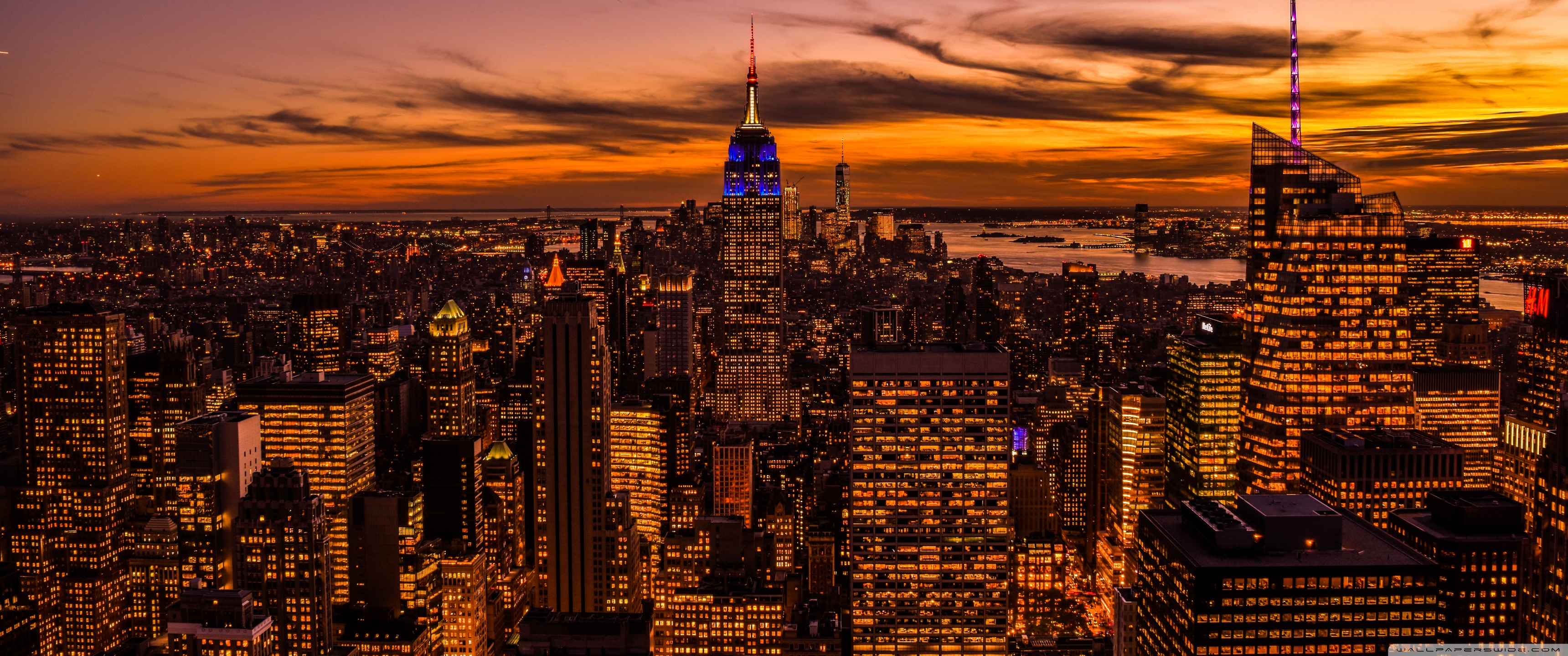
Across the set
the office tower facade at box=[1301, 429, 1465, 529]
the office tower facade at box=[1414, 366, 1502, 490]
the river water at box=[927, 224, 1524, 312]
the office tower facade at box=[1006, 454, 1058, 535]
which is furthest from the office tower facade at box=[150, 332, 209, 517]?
the office tower facade at box=[1414, 366, 1502, 490]

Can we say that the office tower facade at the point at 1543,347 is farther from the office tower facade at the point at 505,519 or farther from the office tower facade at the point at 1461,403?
the office tower facade at the point at 505,519

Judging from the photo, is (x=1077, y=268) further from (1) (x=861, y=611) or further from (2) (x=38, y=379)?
(2) (x=38, y=379)

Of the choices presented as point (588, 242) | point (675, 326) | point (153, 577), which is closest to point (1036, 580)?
point (153, 577)

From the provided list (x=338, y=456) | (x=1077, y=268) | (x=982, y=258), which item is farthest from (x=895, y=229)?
(x=338, y=456)

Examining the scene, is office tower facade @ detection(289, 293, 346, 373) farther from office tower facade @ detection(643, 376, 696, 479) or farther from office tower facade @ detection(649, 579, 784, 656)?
office tower facade @ detection(649, 579, 784, 656)

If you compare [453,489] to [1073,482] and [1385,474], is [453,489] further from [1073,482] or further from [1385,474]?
[1385,474]

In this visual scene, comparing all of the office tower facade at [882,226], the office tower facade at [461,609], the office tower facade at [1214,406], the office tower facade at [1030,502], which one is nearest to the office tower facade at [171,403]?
the office tower facade at [461,609]
